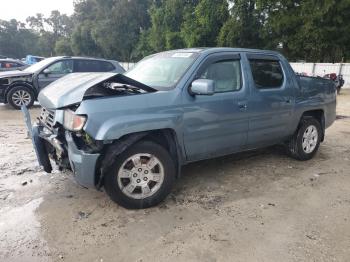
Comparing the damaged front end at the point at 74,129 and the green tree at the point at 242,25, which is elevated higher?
the green tree at the point at 242,25

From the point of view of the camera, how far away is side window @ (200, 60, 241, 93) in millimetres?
4337

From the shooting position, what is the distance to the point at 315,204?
409cm

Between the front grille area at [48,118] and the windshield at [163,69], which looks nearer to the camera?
the front grille area at [48,118]

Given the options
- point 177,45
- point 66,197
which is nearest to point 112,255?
point 66,197

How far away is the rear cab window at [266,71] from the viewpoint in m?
4.80

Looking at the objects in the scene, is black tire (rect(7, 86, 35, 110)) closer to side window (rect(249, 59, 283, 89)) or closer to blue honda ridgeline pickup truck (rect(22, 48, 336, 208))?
blue honda ridgeline pickup truck (rect(22, 48, 336, 208))

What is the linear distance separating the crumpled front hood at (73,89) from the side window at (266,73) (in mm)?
1700

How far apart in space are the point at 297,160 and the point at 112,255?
3.80 meters

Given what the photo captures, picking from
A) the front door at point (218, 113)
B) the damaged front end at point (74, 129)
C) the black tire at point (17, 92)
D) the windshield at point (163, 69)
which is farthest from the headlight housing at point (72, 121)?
the black tire at point (17, 92)

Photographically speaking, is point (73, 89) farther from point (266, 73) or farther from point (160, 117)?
point (266, 73)

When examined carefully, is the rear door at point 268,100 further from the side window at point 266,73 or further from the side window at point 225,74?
the side window at point 225,74

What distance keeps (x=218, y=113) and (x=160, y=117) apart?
2.81ft

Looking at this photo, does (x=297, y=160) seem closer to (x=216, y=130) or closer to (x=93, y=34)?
(x=216, y=130)

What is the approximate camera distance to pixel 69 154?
356 cm
